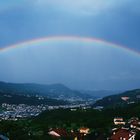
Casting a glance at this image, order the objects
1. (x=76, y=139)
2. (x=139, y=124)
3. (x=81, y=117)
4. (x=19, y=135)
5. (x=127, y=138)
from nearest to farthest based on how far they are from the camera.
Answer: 1. (x=19, y=135)
2. (x=127, y=138)
3. (x=76, y=139)
4. (x=139, y=124)
5. (x=81, y=117)

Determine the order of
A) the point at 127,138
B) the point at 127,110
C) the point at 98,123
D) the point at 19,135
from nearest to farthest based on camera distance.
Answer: the point at 19,135 < the point at 127,138 < the point at 98,123 < the point at 127,110

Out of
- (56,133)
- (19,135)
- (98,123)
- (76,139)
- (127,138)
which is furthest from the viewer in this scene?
(98,123)

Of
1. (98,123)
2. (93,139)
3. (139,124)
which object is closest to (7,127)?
(93,139)

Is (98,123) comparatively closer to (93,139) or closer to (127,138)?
(93,139)

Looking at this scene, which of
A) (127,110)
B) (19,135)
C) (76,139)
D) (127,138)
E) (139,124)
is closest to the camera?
(19,135)

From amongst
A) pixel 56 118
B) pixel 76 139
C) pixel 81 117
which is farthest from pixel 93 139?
pixel 56 118

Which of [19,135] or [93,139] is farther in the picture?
[93,139]

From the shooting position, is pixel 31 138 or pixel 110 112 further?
pixel 110 112

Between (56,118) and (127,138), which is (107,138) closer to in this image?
(127,138)
